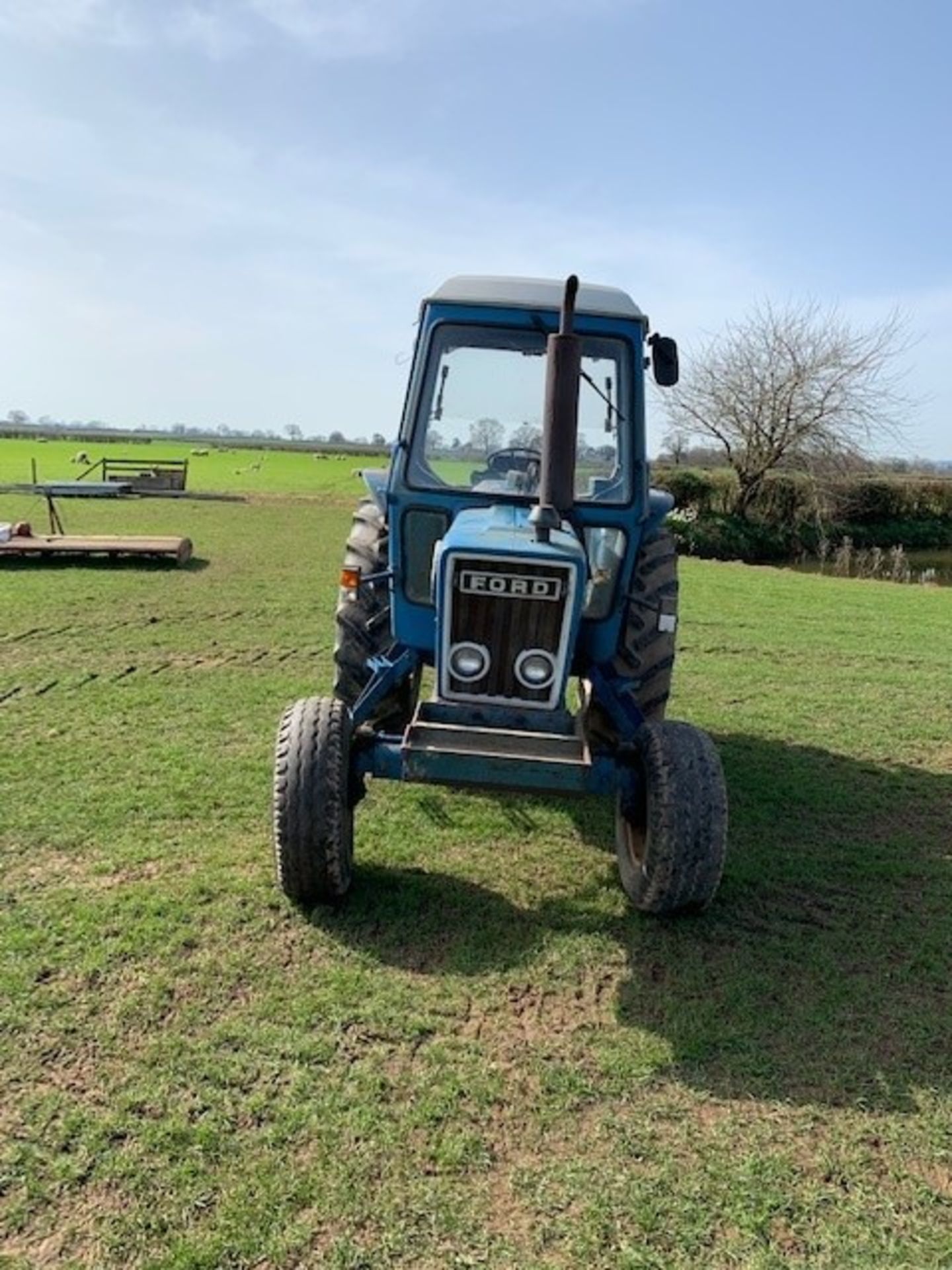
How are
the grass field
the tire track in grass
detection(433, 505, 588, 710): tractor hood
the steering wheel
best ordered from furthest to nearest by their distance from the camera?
the tire track in grass, the steering wheel, detection(433, 505, 588, 710): tractor hood, the grass field

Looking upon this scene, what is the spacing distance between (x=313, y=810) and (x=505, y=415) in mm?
2111

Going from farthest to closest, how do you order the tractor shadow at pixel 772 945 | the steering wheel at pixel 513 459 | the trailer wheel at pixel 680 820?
1. the steering wheel at pixel 513 459
2. the trailer wheel at pixel 680 820
3. the tractor shadow at pixel 772 945

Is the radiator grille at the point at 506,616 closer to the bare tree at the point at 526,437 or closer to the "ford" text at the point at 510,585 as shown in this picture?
the "ford" text at the point at 510,585

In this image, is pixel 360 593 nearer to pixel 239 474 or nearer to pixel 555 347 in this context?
pixel 555 347

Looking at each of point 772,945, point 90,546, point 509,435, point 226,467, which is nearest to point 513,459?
point 509,435

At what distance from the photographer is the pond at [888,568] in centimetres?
2136

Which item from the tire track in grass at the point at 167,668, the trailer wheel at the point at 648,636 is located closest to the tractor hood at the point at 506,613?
the trailer wheel at the point at 648,636

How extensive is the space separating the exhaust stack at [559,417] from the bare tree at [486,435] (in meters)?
0.82

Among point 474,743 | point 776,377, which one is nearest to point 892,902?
point 474,743

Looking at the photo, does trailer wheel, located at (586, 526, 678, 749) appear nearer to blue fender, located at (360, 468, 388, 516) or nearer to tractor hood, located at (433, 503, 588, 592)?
blue fender, located at (360, 468, 388, 516)

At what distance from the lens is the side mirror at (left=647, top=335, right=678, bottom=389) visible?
439cm

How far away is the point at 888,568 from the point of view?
23.0 m

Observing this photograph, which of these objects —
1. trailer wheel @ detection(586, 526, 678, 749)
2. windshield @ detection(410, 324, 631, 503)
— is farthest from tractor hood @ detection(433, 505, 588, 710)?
trailer wheel @ detection(586, 526, 678, 749)

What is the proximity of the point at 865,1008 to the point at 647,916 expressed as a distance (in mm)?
866
